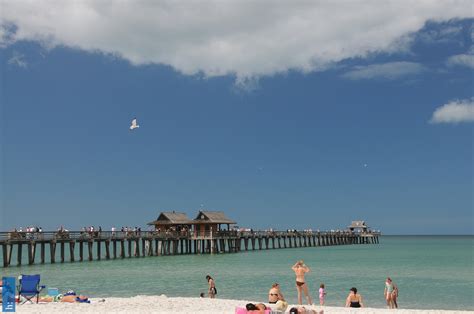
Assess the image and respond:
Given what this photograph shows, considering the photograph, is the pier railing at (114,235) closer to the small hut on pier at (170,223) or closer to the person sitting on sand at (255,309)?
the small hut on pier at (170,223)

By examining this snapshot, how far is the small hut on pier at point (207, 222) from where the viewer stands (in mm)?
53188

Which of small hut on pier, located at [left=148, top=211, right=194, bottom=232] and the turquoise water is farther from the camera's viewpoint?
small hut on pier, located at [left=148, top=211, right=194, bottom=232]

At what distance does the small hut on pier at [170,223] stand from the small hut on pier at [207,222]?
0.75 metres

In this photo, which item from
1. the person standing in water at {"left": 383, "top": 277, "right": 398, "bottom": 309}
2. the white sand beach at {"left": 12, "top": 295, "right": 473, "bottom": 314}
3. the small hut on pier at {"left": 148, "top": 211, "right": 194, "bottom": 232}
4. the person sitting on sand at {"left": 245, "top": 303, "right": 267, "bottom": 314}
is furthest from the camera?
the small hut on pier at {"left": 148, "top": 211, "right": 194, "bottom": 232}

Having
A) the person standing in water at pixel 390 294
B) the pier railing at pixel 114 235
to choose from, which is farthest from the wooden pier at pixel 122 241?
the person standing in water at pixel 390 294

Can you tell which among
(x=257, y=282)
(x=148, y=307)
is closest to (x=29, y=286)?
(x=148, y=307)

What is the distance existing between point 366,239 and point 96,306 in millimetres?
88122

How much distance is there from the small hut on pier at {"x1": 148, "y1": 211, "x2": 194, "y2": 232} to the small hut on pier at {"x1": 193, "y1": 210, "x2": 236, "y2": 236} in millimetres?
745

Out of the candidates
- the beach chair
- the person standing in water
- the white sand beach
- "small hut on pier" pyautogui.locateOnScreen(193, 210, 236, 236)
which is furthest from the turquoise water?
"small hut on pier" pyautogui.locateOnScreen(193, 210, 236, 236)

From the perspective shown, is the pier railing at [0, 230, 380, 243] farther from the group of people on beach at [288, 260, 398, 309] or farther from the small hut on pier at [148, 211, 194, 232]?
the group of people on beach at [288, 260, 398, 309]

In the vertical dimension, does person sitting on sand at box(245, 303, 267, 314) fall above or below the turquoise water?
above

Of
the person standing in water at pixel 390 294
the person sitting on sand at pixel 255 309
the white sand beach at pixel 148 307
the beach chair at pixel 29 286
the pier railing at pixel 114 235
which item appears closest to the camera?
the person sitting on sand at pixel 255 309

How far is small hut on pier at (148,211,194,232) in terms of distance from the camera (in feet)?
174

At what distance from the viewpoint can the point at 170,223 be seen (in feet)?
173
